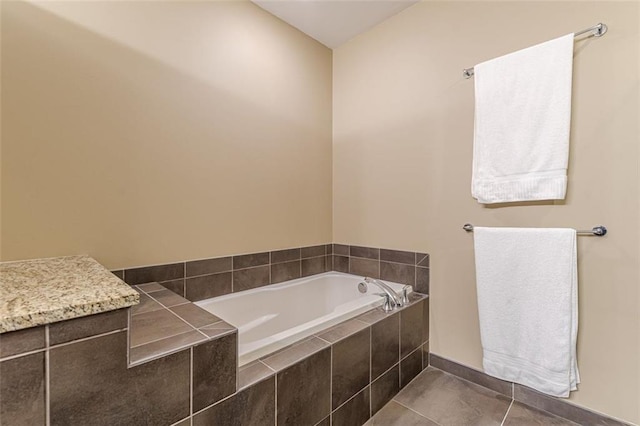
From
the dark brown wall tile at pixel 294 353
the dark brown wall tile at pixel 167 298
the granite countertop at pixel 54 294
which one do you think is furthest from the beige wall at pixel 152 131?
the dark brown wall tile at pixel 294 353

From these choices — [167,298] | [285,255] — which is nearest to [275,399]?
[167,298]

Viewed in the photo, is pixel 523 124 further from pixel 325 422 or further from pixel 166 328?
pixel 166 328

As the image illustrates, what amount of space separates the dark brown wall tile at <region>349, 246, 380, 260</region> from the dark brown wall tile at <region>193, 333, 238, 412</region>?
1.52 metres

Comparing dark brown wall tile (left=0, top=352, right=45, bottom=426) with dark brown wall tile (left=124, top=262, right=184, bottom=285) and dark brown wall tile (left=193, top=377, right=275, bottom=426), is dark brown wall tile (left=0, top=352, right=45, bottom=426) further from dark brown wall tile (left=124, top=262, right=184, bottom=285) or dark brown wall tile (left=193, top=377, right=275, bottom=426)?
dark brown wall tile (left=124, top=262, right=184, bottom=285)

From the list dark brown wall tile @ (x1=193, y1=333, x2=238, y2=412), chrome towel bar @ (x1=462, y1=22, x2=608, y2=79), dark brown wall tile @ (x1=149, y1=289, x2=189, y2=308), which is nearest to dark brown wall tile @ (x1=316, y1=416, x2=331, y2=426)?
dark brown wall tile @ (x1=193, y1=333, x2=238, y2=412)

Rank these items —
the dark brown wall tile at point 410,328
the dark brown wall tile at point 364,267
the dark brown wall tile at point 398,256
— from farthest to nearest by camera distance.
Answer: the dark brown wall tile at point 364,267
the dark brown wall tile at point 398,256
the dark brown wall tile at point 410,328

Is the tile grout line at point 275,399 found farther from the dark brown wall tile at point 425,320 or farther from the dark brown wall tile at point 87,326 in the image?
the dark brown wall tile at point 425,320

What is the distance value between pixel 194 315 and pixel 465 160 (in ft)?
5.83

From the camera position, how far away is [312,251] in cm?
251

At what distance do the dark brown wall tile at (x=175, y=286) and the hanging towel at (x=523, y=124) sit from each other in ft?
6.17

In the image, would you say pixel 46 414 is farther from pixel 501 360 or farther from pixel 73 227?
pixel 501 360

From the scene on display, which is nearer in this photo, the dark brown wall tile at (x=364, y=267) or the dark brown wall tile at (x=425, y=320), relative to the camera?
the dark brown wall tile at (x=425, y=320)

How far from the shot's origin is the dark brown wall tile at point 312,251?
2432 mm

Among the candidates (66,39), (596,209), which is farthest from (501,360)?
(66,39)
